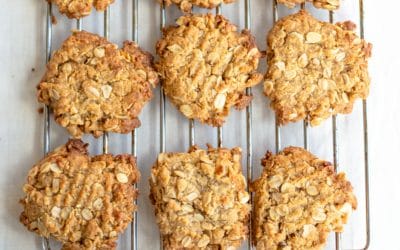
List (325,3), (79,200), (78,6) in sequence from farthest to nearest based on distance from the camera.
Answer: (325,3), (78,6), (79,200)

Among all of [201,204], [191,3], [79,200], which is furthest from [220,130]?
[79,200]

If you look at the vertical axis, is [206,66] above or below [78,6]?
below

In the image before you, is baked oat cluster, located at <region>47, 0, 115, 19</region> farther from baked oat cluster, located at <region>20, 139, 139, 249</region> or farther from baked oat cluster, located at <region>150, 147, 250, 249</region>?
baked oat cluster, located at <region>150, 147, 250, 249</region>

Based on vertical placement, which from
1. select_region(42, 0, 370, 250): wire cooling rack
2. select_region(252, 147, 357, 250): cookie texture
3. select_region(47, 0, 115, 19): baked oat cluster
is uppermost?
select_region(47, 0, 115, 19): baked oat cluster

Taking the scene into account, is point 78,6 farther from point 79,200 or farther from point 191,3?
point 79,200

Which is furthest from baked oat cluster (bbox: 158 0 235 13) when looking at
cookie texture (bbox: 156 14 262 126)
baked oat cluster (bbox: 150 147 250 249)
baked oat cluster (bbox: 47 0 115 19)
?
baked oat cluster (bbox: 150 147 250 249)

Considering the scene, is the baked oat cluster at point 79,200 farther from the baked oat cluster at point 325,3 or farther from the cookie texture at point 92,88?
the baked oat cluster at point 325,3

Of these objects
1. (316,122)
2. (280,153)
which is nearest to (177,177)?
(280,153)
